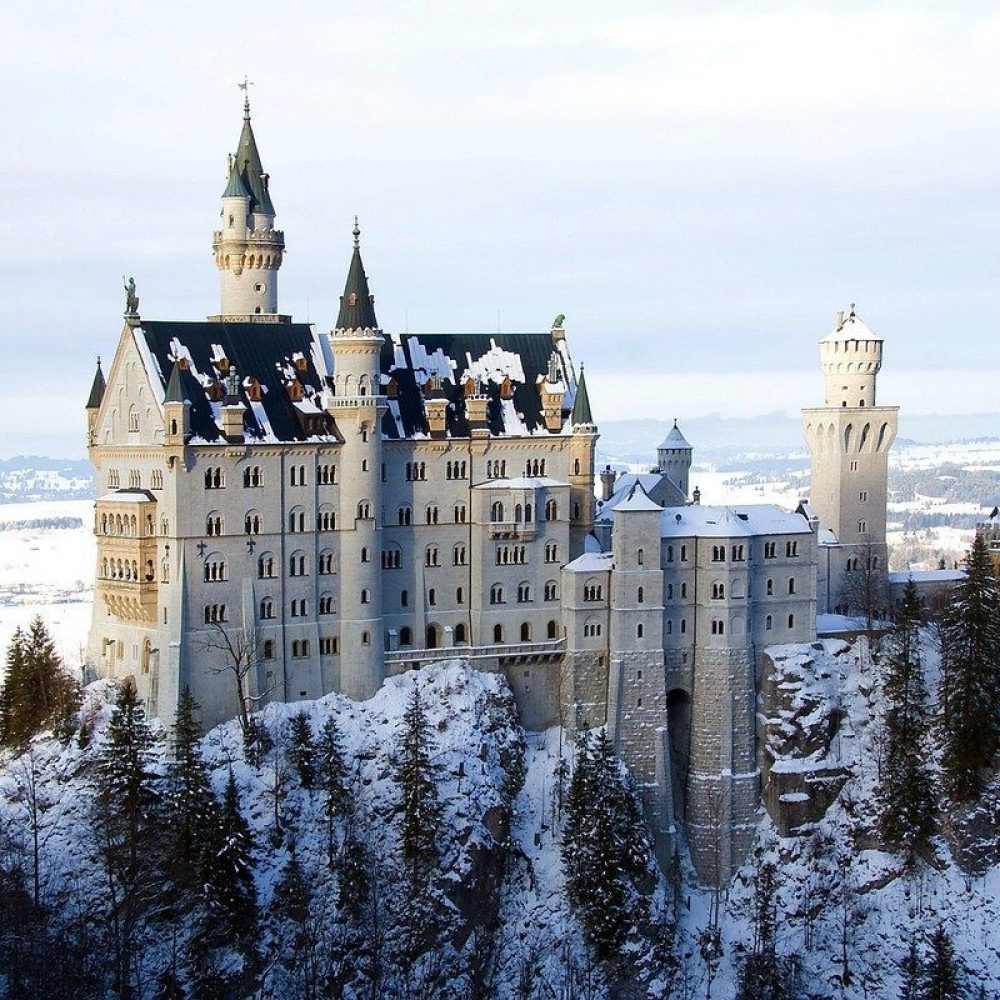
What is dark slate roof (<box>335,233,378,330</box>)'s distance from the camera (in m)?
100

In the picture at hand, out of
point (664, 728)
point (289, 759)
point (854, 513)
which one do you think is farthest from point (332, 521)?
point (854, 513)

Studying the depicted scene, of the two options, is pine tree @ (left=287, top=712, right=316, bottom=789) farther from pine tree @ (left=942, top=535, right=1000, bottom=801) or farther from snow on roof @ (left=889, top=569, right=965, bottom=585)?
snow on roof @ (left=889, top=569, right=965, bottom=585)

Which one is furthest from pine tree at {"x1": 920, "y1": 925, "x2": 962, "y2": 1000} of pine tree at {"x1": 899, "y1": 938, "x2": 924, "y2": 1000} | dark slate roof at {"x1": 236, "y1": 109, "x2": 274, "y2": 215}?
dark slate roof at {"x1": 236, "y1": 109, "x2": 274, "y2": 215}

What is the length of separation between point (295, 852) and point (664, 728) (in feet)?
76.1

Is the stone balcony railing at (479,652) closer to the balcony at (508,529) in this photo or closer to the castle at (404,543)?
the castle at (404,543)

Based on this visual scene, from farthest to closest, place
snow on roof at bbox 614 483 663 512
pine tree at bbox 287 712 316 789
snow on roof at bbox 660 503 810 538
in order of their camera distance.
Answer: snow on roof at bbox 660 503 810 538 → snow on roof at bbox 614 483 663 512 → pine tree at bbox 287 712 316 789

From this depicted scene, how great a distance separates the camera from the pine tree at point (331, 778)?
94000 mm

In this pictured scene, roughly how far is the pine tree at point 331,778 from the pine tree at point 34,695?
1474 centimetres

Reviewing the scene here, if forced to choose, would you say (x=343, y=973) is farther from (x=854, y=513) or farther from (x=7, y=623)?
(x=7, y=623)

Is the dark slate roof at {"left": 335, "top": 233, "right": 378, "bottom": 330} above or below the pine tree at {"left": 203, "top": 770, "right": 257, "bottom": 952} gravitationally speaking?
Result: above

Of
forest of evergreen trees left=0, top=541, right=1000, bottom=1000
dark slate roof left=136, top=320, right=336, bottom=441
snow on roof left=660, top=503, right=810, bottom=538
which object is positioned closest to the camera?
forest of evergreen trees left=0, top=541, right=1000, bottom=1000

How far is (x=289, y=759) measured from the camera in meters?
95.9

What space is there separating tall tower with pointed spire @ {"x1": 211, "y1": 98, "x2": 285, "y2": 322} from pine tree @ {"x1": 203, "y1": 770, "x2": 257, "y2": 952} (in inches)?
1282

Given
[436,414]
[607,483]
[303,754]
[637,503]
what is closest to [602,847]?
[303,754]
